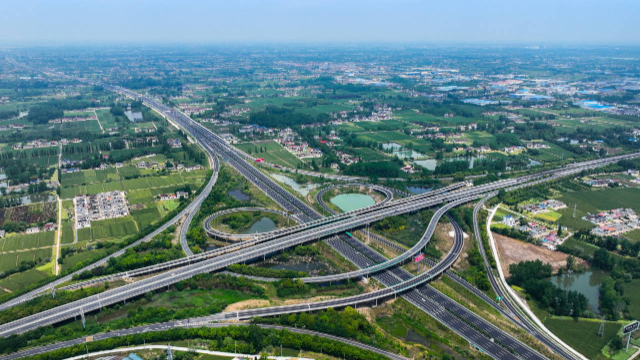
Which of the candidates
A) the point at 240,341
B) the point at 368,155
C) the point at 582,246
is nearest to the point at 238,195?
the point at 368,155

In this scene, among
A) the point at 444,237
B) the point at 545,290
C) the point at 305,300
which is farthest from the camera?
the point at 444,237

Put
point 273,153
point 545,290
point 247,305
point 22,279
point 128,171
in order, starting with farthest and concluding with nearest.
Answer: point 273,153, point 128,171, point 22,279, point 545,290, point 247,305

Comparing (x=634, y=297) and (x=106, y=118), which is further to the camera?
(x=106, y=118)

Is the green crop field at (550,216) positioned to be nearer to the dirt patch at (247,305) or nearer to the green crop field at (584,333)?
the green crop field at (584,333)

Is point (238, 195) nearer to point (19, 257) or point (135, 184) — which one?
point (135, 184)

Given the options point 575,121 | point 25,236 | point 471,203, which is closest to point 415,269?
point 471,203

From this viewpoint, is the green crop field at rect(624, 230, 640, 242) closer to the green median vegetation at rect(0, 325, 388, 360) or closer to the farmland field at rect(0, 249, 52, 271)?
the green median vegetation at rect(0, 325, 388, 360)

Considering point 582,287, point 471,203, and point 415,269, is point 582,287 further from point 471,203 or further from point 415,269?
point 471,203
